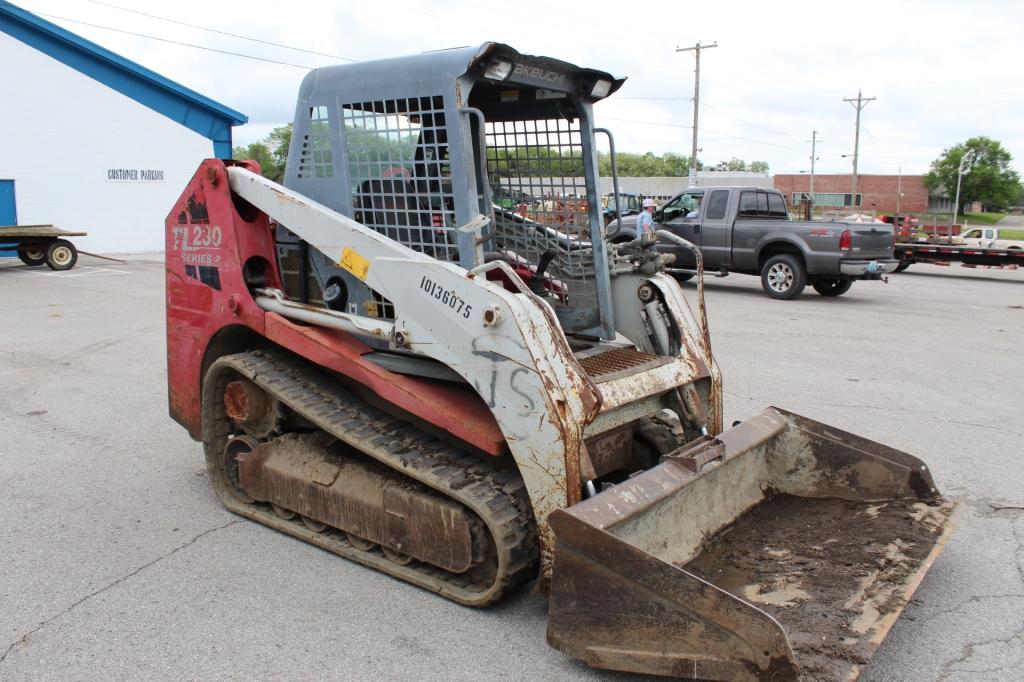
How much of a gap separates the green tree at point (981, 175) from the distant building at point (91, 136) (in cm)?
7314

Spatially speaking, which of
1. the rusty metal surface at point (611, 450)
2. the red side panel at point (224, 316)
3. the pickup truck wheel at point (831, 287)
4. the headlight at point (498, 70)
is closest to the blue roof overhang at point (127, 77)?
the pickup truck wheel at point (831, 287)

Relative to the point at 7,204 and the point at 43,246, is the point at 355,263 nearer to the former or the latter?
the point at 43,246

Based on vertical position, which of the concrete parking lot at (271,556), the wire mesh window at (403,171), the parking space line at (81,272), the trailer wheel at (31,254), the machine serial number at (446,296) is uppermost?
the wire mesh window at (403,171)

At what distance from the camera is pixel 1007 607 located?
13.0ft

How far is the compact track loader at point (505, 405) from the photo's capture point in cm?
337

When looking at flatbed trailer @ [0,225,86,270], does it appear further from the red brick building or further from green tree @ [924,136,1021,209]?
green tree @ [924,136,1021,209]

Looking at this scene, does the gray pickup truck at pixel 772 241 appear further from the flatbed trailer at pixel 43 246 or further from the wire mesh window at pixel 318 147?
the flatbed trailer at pixel 43 246

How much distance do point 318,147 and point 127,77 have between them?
21659 mm

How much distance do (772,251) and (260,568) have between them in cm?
1295

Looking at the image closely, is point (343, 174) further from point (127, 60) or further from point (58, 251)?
point (127, 60)

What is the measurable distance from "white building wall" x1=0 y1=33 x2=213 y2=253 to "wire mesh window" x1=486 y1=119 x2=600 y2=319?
20400 mm

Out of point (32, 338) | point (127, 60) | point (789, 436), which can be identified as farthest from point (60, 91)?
point (789, 436)

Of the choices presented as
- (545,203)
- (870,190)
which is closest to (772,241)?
(545,203)

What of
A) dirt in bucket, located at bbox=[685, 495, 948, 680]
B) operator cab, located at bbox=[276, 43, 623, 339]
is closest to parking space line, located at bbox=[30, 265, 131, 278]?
operator cab, located at bbox=[276, 43, 623, 339]
